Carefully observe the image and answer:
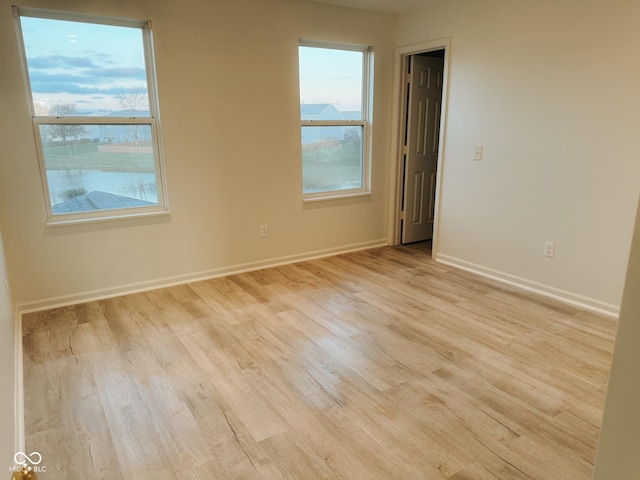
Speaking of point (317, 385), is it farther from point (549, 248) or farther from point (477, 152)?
point (477, 152)

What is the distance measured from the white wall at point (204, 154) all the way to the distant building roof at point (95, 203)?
14 centimetres

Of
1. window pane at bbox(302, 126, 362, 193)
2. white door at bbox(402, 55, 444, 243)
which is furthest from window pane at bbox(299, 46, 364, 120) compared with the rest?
white door at bbox(402, 55, 444, 243)

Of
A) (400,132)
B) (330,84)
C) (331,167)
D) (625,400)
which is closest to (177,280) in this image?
(331,167)

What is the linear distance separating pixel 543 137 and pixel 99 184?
358cm

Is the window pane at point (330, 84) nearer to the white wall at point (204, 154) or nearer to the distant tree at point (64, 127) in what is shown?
the white wall at point (204, 154)

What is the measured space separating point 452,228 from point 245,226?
2076mm

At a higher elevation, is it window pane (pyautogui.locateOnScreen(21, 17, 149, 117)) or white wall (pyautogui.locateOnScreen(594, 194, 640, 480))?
window pane (pyautogui.locateOnScreen(21, 17, 149, 117))

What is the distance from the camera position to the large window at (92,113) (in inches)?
122

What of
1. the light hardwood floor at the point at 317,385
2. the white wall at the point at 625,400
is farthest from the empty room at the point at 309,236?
the white wall at the point at 625,400

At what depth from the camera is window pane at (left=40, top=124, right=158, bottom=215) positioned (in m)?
3.24

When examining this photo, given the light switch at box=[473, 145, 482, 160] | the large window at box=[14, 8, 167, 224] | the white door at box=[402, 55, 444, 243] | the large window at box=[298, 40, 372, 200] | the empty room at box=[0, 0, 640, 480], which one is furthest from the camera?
the white door at box=[402, 55, 444, 243]

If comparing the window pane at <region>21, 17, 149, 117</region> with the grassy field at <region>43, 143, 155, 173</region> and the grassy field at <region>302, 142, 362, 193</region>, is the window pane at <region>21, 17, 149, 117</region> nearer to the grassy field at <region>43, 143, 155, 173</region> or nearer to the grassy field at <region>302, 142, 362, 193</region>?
the grassy field at <region>43, 143, 155, 173</region>

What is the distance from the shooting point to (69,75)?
3166mm

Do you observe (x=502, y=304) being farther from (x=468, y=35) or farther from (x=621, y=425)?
(x=621, y=425)
